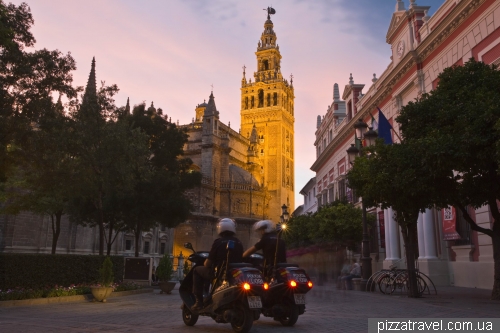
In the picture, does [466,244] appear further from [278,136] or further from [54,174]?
→ [278,136]

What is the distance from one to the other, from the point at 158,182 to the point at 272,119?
62778 mm

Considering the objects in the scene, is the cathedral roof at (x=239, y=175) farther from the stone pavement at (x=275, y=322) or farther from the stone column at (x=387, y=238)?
the stone pavement at (x=275, y=322)

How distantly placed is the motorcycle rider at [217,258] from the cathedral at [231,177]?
946 inches

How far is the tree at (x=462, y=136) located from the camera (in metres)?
10.0

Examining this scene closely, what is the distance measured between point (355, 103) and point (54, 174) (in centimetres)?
2236

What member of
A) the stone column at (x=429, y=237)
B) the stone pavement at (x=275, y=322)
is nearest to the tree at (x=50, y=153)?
the stone pavement at (x=275, y=322)

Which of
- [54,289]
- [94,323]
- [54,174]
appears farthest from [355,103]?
[94,323]

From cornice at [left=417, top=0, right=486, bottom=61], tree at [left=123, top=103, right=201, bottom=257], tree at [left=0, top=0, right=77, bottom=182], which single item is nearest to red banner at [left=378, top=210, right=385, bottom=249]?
cornice at [left=417, top=0, right=486, bottom=61]

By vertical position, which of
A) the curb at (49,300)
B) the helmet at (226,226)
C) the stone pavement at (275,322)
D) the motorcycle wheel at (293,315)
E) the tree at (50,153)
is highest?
the tree at (50,153)

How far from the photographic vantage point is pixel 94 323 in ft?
26.0

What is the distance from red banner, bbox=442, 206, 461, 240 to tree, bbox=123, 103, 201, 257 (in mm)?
13657

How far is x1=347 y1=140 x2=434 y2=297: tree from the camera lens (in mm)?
11258

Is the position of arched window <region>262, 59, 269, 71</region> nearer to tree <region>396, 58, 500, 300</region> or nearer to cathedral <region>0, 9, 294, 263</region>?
cathedral <region>0, 9, 294, 263</region>

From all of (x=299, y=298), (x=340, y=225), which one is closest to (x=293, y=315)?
(x=299, y=298)
